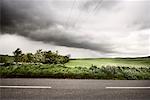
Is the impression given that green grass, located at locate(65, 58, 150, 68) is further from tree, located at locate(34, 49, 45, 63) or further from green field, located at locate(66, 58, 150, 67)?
tree, located at locate(34, 49, 45, 63)

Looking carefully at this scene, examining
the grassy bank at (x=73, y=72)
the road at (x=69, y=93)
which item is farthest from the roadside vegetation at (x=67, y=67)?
the road at (x=69, y=93)

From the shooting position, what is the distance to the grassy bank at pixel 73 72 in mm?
9924

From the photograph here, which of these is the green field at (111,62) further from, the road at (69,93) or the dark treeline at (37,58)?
the road at (69,93)

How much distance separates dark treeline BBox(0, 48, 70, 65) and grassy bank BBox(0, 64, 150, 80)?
1.13 ft

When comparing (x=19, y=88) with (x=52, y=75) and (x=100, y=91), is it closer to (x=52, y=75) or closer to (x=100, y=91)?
(x=100, y=91)

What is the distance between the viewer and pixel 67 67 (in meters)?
11.3

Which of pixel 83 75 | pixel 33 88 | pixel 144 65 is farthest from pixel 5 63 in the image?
pixel 144 65

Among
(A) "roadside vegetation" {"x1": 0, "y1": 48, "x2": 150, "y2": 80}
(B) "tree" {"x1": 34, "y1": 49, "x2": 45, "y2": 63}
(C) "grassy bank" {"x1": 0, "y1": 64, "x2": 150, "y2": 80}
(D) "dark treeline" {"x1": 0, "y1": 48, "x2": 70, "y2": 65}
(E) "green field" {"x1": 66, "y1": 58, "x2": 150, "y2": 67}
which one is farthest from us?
(E) "green field" {"x1": 66, "y1": 58, "x2": 150, "y2": 67}

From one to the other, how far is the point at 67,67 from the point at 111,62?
2934 mm

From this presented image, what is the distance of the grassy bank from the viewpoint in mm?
9924

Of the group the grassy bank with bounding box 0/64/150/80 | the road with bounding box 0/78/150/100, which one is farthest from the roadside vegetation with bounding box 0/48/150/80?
the road with bounding box 0/78/150/100

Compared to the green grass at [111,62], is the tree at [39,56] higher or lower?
higher

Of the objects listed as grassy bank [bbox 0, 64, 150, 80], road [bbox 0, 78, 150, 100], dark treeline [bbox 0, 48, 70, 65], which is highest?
dark treeline [bbox 0, 48, 70, 65]

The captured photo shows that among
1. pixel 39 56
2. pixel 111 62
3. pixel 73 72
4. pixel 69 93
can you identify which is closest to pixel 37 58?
pixel 39 56
